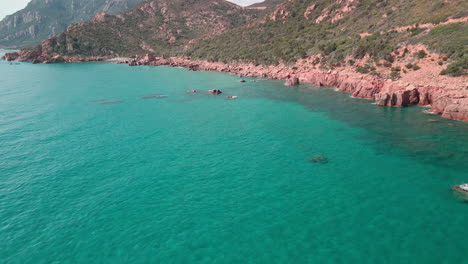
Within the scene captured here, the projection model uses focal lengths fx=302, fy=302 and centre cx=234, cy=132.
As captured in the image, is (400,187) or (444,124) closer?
(400,187)

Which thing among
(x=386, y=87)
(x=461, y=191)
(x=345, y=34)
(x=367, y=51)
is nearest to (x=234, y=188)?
(x=461, y=191)

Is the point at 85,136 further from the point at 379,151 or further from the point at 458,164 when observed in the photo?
the point at 458,164

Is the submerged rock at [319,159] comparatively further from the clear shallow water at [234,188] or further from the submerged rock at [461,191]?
the submerged rock at [461,191]

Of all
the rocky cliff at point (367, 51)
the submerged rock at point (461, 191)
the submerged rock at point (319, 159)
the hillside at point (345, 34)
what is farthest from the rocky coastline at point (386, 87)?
the submerged rock at point (319, 159)

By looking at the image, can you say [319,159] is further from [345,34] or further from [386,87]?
[345,34]

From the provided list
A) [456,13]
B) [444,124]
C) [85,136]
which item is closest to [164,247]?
[85,136]

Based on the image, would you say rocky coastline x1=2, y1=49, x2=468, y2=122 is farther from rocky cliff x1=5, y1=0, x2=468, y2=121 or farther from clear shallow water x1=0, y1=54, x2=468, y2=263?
clear shallow water x1=0, y1=54, x2=468, y2=263

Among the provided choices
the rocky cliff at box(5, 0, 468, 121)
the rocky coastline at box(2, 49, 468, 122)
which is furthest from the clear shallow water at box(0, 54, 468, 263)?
the rocky cliff at box(5, 0, 468, 121)
